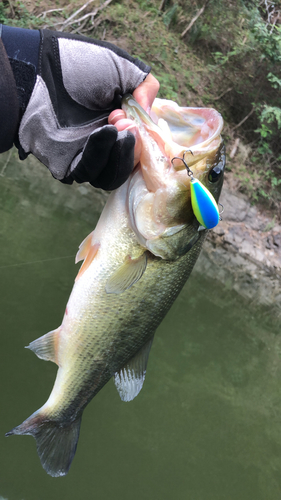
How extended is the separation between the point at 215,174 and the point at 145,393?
8.27 feet

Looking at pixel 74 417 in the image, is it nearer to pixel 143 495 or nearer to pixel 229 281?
pixel 143 495

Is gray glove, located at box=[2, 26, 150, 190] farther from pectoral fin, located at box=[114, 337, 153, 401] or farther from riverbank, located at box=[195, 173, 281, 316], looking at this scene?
riverbank, located at box=[195, 173, 281, 316]

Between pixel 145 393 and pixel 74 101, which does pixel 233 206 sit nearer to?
pixel 145 393

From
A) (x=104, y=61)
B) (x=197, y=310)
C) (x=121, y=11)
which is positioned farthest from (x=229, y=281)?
(x=121, y=11)

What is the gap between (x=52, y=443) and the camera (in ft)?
6.10

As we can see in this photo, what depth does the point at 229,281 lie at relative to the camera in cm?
557

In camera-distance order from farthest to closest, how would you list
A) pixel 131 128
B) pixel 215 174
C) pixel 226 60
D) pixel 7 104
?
pixel 226 60 < pixel 215 174 < pixel 131 128 < pixel 7 104

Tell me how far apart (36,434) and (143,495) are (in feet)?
4.84

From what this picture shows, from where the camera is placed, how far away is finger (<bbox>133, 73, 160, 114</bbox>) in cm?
149

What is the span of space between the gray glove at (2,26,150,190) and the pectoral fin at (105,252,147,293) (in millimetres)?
325

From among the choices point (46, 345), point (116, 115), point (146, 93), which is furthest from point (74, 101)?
point (46, 345)

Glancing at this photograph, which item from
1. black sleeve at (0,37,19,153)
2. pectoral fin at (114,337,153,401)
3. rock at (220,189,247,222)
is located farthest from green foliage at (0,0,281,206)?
black sleeve at (0,37,19,153)

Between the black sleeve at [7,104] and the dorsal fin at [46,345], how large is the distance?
86 centimetres

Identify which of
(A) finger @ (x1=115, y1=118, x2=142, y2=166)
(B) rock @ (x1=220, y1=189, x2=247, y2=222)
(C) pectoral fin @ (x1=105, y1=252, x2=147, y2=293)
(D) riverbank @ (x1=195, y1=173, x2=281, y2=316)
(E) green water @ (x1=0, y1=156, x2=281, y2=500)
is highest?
(A) finger @ (x1=115, y1=118, x2=142, y2=166)
